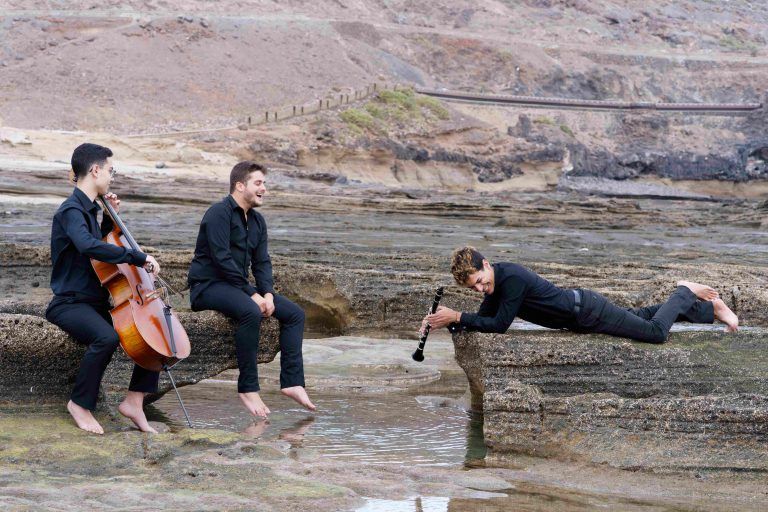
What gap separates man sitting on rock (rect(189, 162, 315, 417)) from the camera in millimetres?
7074

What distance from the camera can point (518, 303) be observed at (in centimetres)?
684

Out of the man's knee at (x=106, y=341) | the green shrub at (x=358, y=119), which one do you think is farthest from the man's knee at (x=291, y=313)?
the green shrub at (x=358, y=119)

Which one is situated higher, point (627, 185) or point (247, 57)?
point (247, 57)

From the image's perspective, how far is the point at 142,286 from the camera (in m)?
6.38

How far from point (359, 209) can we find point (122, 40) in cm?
3148

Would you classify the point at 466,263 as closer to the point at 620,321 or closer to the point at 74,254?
the point at 620,321

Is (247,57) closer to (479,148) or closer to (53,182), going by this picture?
(479,148)

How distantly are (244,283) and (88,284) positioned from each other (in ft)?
3.45

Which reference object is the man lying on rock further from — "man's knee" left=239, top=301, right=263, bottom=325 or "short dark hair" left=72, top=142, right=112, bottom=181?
"short dark hair" left=72, top=142, right=112, bottom=181

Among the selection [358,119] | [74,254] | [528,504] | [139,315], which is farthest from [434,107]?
[528,504]

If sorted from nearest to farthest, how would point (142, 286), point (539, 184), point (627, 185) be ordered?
point (142, 286), point (539, 184), point (627, 185)

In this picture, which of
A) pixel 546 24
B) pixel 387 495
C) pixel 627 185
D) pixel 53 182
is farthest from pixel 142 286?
pixel 546 24

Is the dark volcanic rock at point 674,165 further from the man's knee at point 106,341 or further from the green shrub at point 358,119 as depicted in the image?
the man's knee at point 106,341

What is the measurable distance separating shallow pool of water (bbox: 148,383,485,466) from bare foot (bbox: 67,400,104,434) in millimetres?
960
